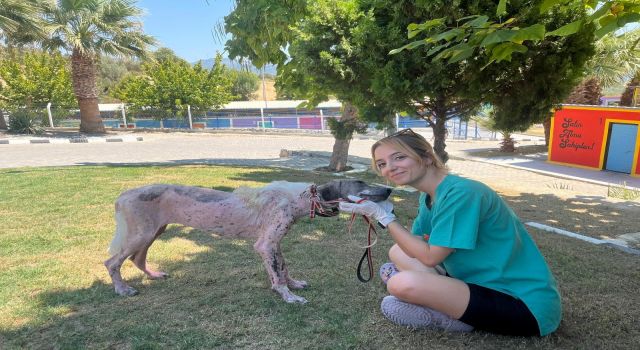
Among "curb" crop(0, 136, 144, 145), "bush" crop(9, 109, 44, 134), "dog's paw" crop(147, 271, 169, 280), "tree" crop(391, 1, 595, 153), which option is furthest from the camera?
"bush" crop(9, 109, 44, 134)

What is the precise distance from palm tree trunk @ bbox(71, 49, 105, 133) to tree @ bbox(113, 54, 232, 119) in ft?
12.5

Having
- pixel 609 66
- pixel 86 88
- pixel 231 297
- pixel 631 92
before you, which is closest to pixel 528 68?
pixel 231 297

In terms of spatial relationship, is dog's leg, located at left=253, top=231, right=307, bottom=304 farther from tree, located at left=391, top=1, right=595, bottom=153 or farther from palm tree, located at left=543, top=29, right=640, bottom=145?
palm tree, located at left=543, top=29, right=640, bottom=145

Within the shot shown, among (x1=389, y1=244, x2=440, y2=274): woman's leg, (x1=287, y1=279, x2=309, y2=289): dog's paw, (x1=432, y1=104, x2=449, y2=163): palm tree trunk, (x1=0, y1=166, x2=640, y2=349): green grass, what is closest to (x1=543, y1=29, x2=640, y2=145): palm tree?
Result: (x1=432, y1=104, x2=449, y2=163): palm tree trunk

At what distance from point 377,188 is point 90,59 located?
23.2 m

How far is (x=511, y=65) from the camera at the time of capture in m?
6.28

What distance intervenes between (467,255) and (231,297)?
Result: 1.82 m

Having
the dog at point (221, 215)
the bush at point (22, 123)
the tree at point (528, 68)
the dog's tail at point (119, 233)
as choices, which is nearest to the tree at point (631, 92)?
the tree at point (528, 68)

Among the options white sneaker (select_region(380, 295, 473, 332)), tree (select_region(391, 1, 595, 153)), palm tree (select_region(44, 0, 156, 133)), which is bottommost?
white sneaker (select_region(380, 295, 473, 332))

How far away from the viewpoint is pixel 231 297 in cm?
337

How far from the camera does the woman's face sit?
2568 millimetres

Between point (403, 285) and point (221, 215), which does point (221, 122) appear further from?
point (403, 285)

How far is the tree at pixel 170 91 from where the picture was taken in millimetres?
26742

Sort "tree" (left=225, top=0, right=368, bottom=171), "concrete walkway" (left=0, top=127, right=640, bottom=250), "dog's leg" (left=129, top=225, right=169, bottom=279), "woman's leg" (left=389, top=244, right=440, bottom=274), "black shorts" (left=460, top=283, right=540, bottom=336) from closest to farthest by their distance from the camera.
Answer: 1. "black shorts" (left=460, top=283, right=540, bottom=336)
2. "woman's leg" (left=389, top=244, right=440, bottom=274)
3. "dog's leg" (left=129, top=225, right=169, bottom=279)
4. "tree" (left=225, top=0, right=368, bottom=171)
5. "concrete walkway" (left=0, top=127, right=640, bottom=250)
